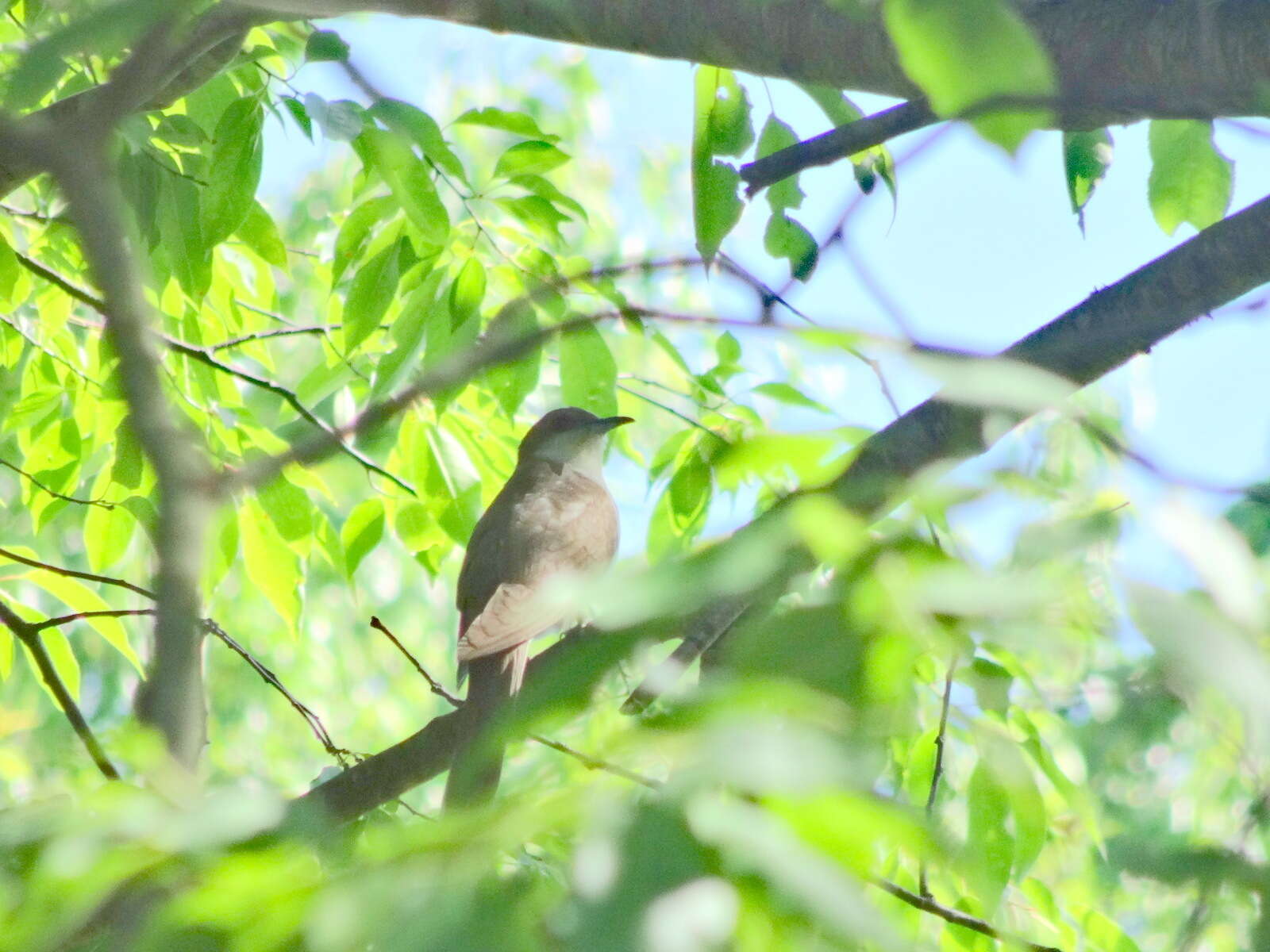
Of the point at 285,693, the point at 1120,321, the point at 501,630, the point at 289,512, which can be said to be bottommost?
the point at 501,630

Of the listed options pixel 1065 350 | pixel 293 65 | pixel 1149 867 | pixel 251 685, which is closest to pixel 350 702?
pixel 251 685

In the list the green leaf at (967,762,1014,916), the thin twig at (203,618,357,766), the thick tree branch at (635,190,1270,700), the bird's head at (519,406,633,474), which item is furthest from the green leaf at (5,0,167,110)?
the bird's head at (519,406,633,474)

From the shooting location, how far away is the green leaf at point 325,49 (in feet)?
7.50

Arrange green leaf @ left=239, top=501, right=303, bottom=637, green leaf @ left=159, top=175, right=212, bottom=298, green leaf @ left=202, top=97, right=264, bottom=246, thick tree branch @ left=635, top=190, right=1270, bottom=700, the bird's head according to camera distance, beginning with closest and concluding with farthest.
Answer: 1. thick tree branch @ left=635, top=190, right=1270, bottom=700
2. green leaf @ left=202, top=97, right=264, bottom=246
3. green leaf @ left=159, top=175, right=212, bottom=298
4. green leaf @ left=239, top=501, right=303, bottom=637
5. the bird's head

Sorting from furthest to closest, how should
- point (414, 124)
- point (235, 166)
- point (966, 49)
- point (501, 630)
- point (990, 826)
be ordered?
point (501, 630), point (235, 166), point (414, 124), point (990, 826), point (966, 49)

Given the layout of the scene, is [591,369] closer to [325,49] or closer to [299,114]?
[299,114]

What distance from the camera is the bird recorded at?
3928 millimetres

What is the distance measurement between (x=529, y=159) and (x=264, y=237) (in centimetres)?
81

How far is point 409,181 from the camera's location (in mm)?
2588

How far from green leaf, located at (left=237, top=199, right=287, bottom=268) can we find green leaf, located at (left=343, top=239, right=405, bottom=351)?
370 millimetres

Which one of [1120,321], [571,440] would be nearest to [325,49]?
[1120,321]

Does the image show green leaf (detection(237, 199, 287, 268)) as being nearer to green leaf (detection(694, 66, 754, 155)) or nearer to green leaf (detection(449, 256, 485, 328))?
green leaf (detection(449, 256, 485, 328))

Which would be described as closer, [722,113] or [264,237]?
[722,113]

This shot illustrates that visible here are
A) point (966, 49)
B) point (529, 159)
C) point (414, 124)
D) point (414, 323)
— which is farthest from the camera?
point (414, 323)
